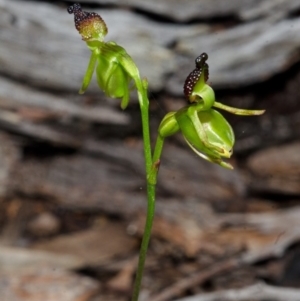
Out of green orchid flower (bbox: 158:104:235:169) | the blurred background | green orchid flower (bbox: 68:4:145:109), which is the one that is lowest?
green orchid flower (bbox: 158:104:235:169)

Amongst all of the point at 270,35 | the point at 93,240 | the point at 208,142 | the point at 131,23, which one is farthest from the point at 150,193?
the point at 93,240

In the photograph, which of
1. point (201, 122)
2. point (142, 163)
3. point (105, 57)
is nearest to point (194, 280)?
point (142, 163)

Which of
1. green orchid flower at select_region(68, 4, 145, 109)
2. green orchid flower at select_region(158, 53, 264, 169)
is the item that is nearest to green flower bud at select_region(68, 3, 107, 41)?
green orchid flower at select_region(68, 4, 145, 109)

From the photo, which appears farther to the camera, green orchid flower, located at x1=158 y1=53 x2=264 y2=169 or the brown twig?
the brown twig

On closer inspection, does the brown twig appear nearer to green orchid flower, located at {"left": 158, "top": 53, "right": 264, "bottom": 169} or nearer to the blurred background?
the blurred background

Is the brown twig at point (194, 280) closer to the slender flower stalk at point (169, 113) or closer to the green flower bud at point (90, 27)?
the slender flower stalk at point (169, 113)

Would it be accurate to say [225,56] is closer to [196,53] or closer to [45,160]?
[196,53]
